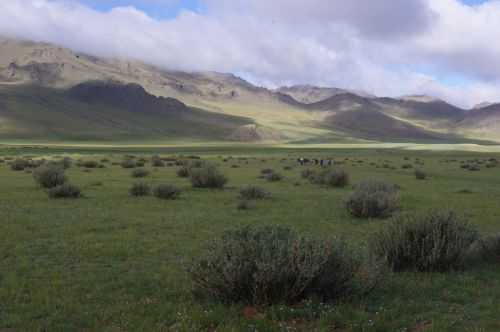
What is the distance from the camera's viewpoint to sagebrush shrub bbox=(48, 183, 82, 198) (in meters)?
19.2

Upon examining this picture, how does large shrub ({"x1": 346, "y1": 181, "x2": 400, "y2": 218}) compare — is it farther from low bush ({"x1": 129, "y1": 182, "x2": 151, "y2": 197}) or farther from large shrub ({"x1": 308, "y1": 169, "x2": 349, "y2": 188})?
large shrub ({"x1": 308, "y1": 169, "x2": 349, "y2": 188})

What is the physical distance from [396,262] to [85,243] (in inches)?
264

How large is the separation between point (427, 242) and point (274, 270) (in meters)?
3.61

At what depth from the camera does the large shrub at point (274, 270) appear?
6457 millimetres

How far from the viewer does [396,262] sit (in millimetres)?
8711

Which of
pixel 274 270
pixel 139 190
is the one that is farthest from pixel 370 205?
pixel 139 190

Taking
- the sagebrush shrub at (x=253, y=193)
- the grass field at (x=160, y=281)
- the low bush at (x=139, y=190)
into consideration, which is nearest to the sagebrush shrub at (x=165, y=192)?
the low bush at (x=139, y=190)

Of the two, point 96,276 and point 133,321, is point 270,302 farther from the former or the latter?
point 96,276

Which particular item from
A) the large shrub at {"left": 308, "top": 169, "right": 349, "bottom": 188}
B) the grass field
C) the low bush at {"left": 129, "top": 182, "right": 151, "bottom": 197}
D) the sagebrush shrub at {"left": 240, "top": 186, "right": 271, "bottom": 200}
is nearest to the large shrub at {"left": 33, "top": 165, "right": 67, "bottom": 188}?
the low bush at {"left": 129, "top": 182, "right": 151, "bottom": 197}

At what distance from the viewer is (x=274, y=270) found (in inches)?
249

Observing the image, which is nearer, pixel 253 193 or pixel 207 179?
pixel 253 193

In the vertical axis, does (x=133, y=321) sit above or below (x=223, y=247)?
below

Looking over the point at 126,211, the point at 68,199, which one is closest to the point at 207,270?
the point at 126,211

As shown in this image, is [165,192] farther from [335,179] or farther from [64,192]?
[335,179]
